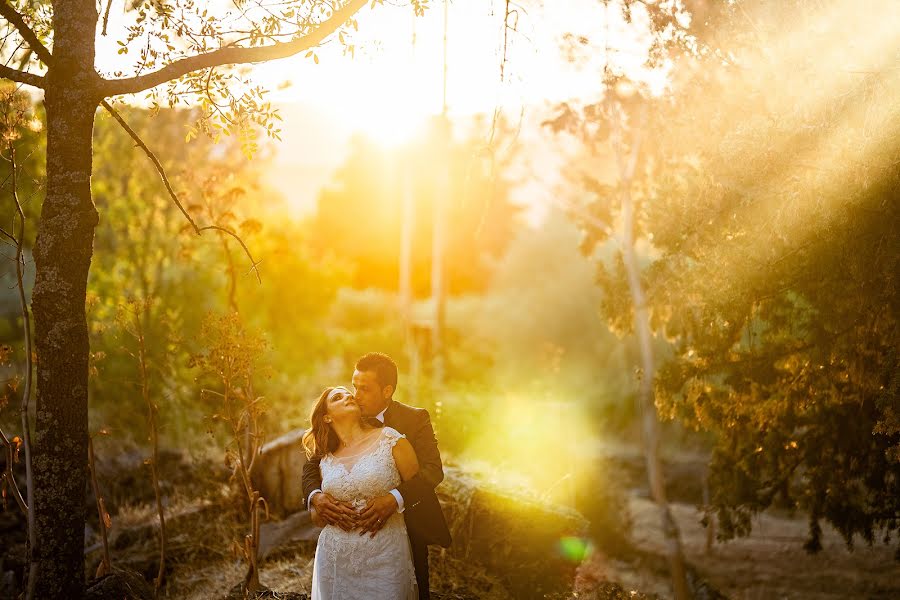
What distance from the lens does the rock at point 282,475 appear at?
9.45 meters

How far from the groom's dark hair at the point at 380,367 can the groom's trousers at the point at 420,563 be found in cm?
111

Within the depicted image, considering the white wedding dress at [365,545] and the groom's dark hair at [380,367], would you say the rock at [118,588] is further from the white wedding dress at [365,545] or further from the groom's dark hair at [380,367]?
the groom's dark hair at [380,367]

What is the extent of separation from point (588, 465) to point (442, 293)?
12172 millimetres

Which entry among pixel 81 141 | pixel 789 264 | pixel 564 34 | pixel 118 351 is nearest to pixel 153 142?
pixel 118 351

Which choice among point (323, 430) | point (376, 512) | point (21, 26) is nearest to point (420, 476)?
point (376, 512)

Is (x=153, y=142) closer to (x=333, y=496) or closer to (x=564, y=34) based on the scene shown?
(x=564, y=34)

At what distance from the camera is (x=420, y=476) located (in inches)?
199

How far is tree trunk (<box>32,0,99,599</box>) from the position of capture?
17.4ft

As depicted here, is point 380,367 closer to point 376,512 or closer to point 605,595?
point 376,512

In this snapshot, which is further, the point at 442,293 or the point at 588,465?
the point at 442,293

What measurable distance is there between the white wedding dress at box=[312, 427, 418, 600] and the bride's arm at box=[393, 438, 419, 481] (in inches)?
1.3

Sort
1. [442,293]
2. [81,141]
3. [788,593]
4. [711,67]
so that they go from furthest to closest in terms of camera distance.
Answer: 1. [442,293]
2. [788,593]
3. [711,67]
4. [81,141]

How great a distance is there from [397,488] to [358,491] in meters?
0.26

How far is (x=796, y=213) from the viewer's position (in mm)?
Answer: 6730
